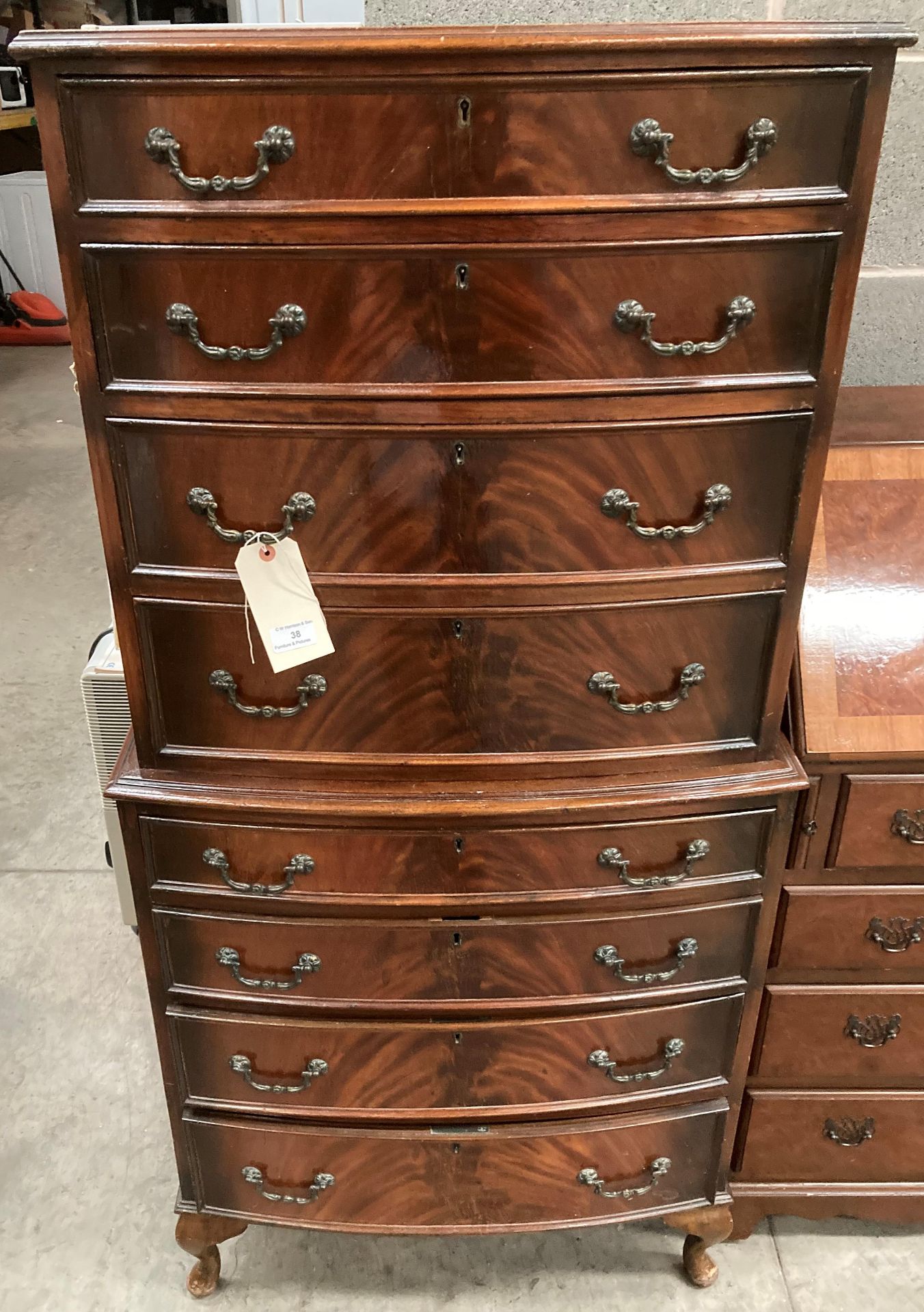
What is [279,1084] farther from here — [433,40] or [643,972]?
[433,40]

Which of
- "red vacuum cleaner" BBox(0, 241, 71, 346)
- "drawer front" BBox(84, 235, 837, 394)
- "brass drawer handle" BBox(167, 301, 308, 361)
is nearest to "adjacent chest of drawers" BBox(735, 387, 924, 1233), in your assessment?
"drawer front" BBox(84, 235, 837, 394)

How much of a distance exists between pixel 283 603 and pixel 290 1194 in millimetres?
865

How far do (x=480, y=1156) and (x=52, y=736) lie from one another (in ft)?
5.91

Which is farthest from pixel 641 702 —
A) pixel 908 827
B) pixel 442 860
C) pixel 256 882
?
pixel 256 882

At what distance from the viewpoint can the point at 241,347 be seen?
98cm

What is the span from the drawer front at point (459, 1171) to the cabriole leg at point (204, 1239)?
0.03 metres

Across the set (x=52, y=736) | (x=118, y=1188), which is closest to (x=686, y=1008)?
(x=118, y=1188)

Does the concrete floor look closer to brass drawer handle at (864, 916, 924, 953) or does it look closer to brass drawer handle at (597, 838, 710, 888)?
brass drawer handle at (864, 916, 924, 953)

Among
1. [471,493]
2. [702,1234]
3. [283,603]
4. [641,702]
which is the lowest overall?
[702,1234]

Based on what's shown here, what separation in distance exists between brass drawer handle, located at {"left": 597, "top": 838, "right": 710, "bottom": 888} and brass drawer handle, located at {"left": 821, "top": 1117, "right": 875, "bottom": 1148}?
20.6 inches

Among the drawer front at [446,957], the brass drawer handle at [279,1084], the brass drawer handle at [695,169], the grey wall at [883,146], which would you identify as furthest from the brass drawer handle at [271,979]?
the grey wall at [883,146]

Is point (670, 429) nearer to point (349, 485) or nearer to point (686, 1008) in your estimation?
point (349, 485)

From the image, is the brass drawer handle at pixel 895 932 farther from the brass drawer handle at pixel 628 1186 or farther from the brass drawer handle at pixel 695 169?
the brass drawer handle at pixel 695 169

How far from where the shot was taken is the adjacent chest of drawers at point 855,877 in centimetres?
126
